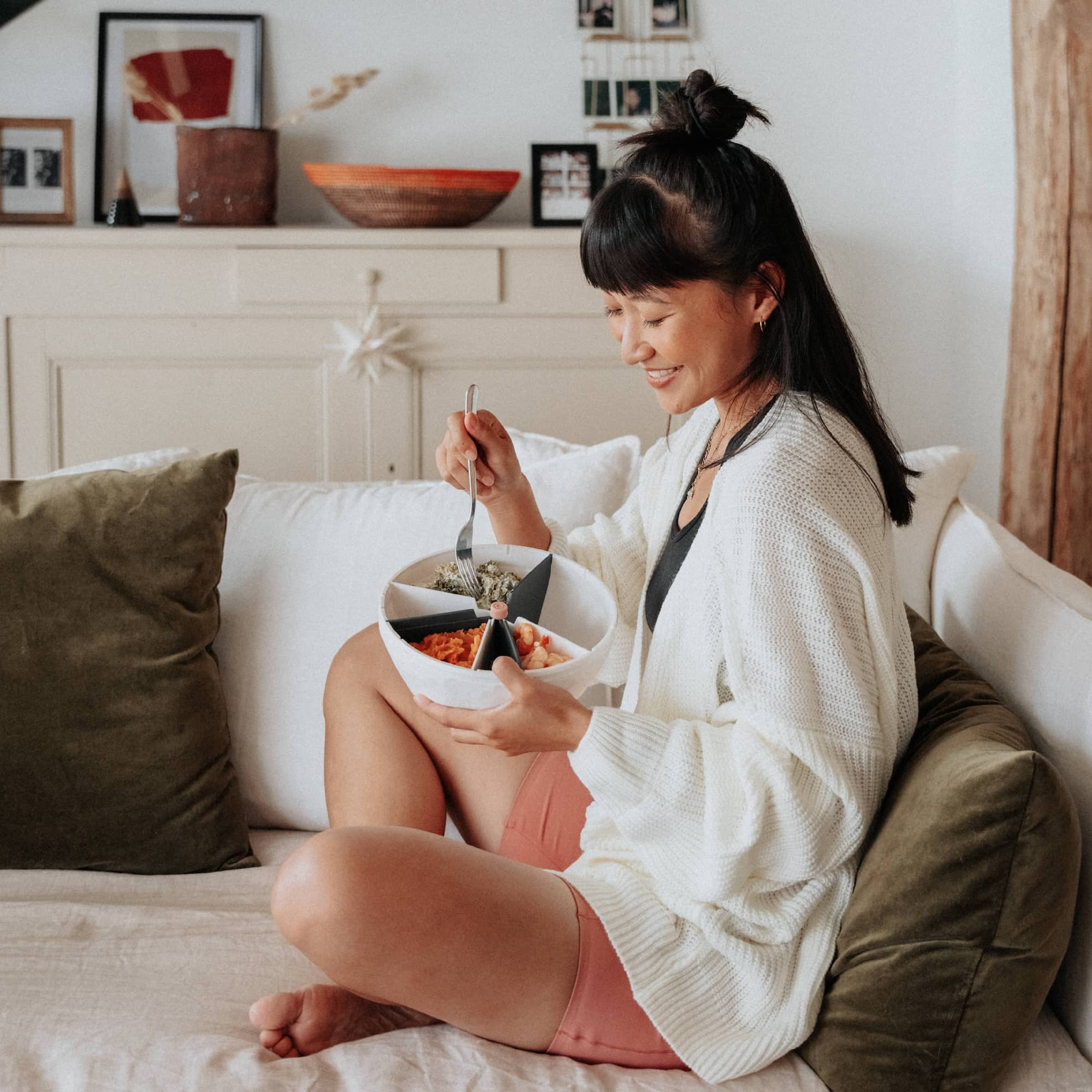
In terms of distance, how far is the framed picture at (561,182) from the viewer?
281cm

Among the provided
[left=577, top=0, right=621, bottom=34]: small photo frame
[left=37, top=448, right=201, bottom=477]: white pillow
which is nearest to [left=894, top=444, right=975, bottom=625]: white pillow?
[left=37, top=448, right=201, bottom=477]: white pillow

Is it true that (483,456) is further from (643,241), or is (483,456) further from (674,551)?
(643,241)

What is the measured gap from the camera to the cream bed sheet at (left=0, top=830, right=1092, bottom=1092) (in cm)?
102

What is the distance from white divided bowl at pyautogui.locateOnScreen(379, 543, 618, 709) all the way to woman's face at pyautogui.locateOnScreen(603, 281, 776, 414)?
22 cm

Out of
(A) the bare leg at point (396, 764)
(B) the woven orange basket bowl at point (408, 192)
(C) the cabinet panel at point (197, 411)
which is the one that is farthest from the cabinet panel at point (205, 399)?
(A) the bare leg at point (396, 764)

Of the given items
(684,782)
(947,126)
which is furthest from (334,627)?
(947,126)

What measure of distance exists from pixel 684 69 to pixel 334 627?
1.92 m

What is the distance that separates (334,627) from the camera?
1590 millimetres

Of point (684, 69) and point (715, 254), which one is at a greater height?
point (684, 69)

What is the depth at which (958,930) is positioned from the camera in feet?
3.18

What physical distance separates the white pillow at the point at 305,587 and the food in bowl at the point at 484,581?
33cm

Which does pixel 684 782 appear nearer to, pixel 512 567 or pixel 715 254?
pixel 512 567

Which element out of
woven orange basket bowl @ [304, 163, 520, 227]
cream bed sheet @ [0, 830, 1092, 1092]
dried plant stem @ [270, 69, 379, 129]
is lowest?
cream bed sheet @ [0, 830, 1092, 1092]

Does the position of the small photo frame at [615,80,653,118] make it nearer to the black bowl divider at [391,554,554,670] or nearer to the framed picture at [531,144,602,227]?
the framed picture at [531,144,602,227]
